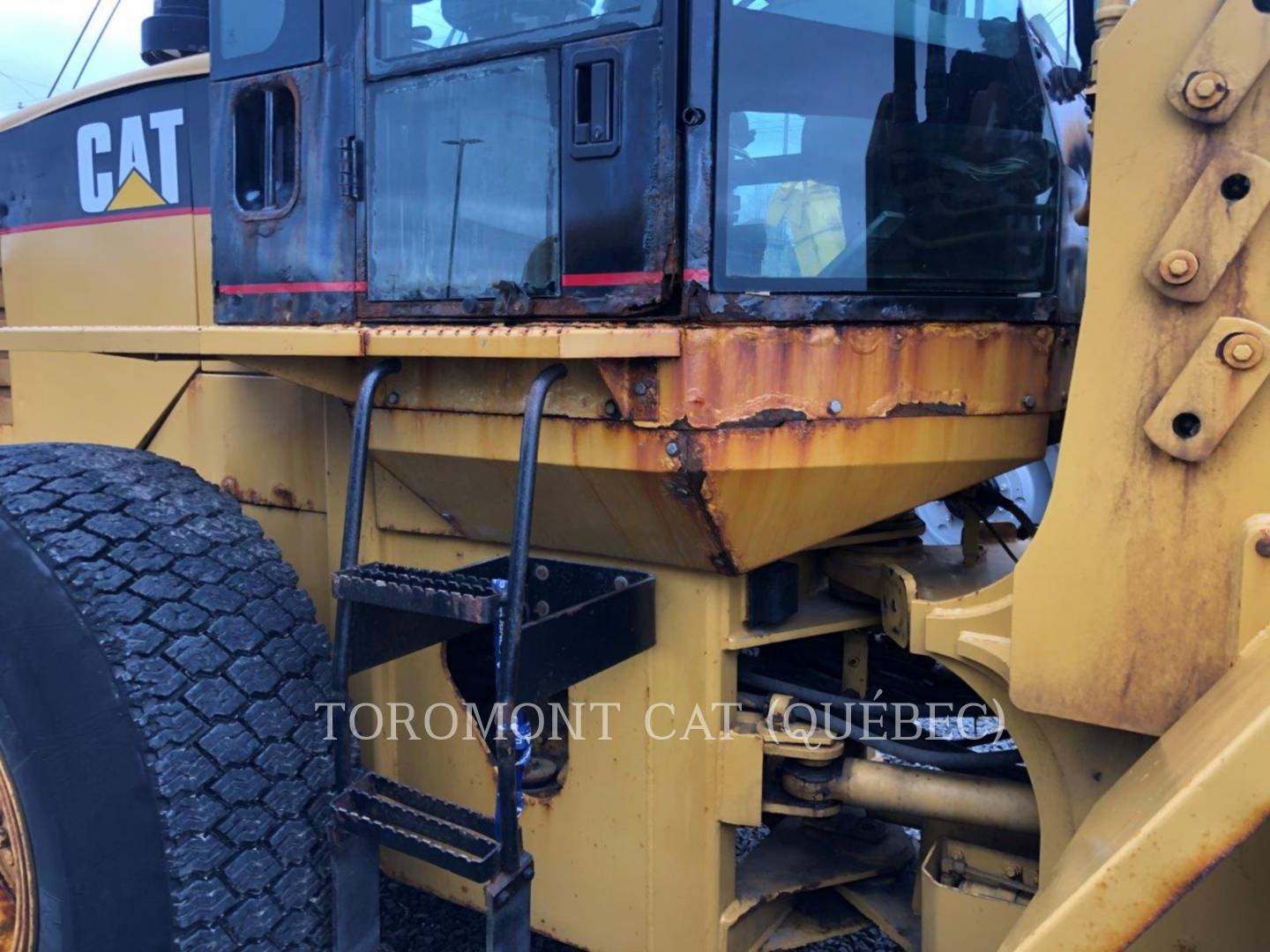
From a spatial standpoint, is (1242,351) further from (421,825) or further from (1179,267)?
(421,825)

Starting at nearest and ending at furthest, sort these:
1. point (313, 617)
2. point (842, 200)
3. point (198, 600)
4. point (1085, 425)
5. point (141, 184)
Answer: point (1085, 425), point (842, 200), point (198, 600), point (313, 617), point (141, 184)

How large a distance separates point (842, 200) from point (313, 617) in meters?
1.21

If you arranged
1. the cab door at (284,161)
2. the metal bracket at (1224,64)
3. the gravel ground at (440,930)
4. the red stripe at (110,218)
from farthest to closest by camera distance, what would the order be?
1. the gravel ground at (440,930)
2. the red stripe at (110,218)
3. the cab door at (284,161)
4. the metal bracket at (1224,64)

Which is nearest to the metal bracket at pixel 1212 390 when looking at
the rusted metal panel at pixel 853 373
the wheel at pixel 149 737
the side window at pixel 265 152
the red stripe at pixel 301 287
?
the rusted metal panel at pixel 853 373

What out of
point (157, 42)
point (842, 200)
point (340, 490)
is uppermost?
point (157, 42)

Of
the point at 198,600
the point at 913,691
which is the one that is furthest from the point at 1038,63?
the point at 198,600

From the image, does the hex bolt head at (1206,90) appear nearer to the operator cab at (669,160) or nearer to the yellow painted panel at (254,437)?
the operator cab at (669,160)

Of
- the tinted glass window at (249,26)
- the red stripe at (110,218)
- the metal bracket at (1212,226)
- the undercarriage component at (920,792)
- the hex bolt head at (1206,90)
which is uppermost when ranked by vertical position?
the tinted glass window at (249,26)

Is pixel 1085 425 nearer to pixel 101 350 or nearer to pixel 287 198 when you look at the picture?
pixel 287 198

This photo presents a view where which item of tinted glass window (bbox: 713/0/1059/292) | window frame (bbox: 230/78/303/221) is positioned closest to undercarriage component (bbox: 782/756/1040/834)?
tinted glass window (bbox: 713/0/1059/292)

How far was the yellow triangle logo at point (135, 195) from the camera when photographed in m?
2.63

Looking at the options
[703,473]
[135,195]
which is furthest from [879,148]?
[135,195]

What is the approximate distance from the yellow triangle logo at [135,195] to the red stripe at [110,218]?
0.6 inches

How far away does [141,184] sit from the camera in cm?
266
